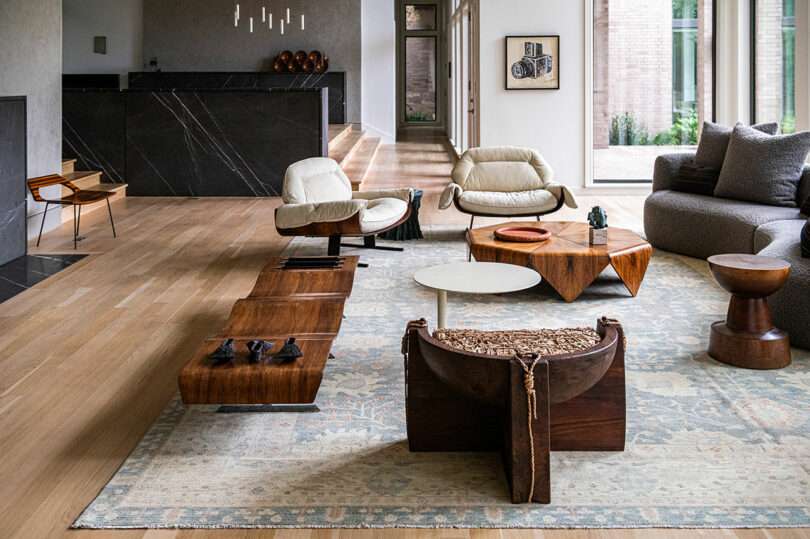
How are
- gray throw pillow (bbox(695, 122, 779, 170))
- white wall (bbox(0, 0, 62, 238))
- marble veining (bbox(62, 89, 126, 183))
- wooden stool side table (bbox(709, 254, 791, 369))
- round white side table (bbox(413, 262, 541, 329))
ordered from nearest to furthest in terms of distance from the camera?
round white side table (bbox(413, 262, 541, 329)) < wooden stool side table (bbox(709, 254, 791, 369)) < gray throw pillow (bbox(695, 122, 779, 170)) < white wall (bbox(0, 0, 62, 238)) < marble veining (bbox(62, 89, 126, 183))

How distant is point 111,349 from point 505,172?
394cm

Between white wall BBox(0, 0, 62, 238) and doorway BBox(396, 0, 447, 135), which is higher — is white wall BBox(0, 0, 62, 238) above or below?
below

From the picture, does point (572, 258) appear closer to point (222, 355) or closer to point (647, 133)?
point (222, 355)

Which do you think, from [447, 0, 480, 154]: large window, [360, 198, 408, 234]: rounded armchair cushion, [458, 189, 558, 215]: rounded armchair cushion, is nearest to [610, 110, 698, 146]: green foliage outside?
[447, 0, 480, 154]: large window

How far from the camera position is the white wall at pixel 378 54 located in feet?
55.4

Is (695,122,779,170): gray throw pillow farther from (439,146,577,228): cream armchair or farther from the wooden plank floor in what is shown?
the wooden plank floor

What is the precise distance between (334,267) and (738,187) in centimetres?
327

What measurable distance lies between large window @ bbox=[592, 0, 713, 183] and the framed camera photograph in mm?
459

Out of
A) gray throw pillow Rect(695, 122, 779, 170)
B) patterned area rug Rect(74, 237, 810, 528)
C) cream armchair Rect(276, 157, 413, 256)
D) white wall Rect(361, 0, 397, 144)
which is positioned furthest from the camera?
white wall Rect(361, 0, 397, 144)

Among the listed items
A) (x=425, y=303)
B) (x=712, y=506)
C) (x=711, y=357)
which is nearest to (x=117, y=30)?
(x=425, y=303)

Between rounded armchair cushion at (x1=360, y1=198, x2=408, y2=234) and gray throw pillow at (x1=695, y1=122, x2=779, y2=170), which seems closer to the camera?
rounded armchair cushion at (x1=360, y1=198, x2=408, y2=234)

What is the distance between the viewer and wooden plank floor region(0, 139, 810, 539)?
2826 mm

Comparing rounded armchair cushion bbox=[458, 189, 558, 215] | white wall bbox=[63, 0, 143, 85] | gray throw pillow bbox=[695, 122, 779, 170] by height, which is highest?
white wall bbox=[63, 0, 143, 85]

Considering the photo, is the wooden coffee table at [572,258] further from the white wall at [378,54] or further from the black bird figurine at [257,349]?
the white wall at [378,54]
